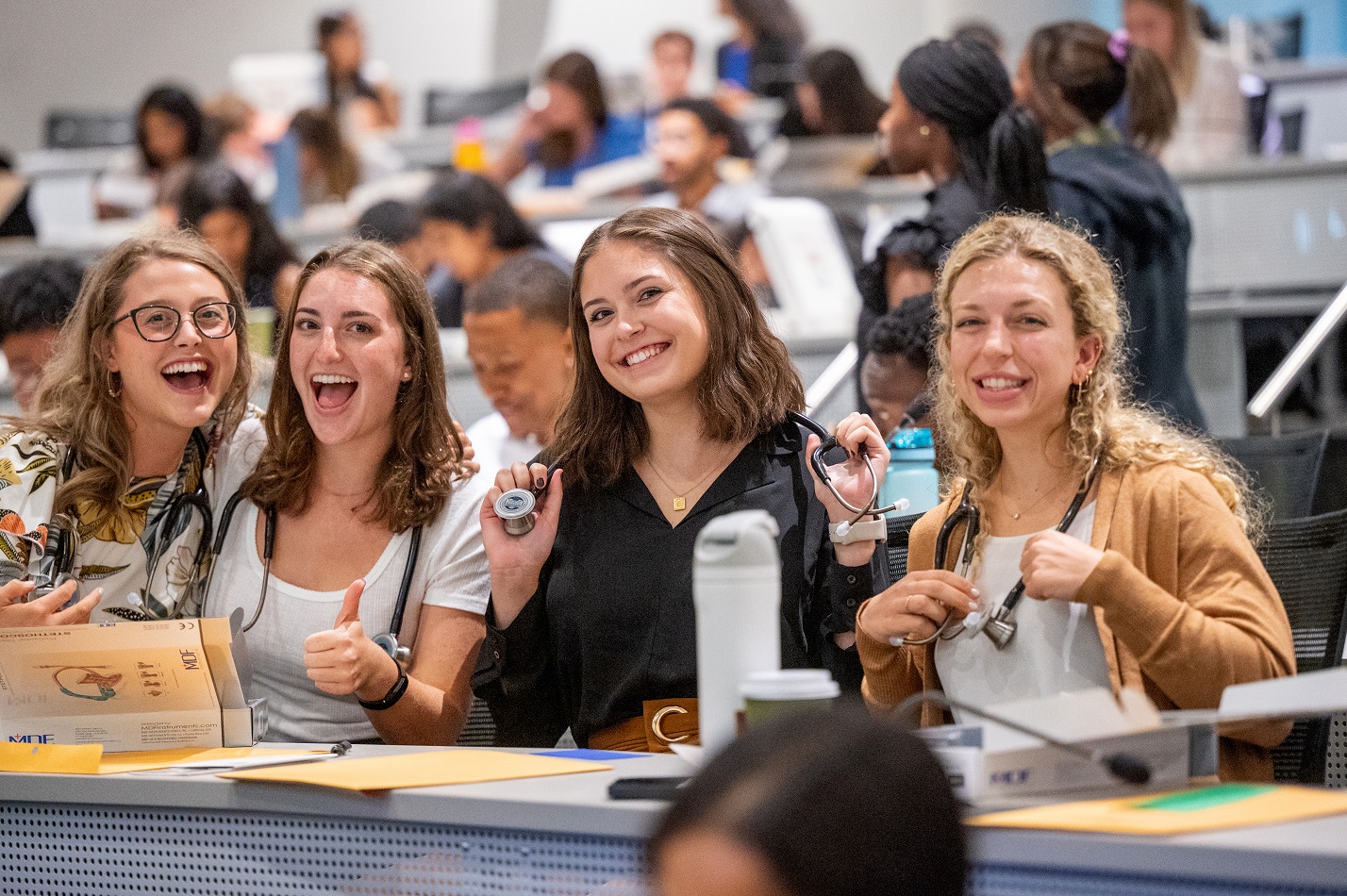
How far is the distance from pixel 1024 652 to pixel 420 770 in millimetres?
750

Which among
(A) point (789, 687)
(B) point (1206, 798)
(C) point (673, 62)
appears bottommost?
(B) point (1206, 798)

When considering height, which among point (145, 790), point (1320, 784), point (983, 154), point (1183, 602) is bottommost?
point (1320, 784)

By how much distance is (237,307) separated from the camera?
248 centimetres

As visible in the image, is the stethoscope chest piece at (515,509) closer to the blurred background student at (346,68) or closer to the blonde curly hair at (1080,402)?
the blonde curly hair at (1080,402)

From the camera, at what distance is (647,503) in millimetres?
2100

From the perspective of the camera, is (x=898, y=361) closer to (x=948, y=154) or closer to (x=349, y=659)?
(x=948, y=154)

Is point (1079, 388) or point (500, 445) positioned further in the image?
point (500, 445)

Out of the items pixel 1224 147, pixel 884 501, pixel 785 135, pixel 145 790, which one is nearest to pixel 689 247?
pixel 884 501

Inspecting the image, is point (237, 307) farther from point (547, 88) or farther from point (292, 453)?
point (547, 88)

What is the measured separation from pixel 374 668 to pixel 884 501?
91 cm

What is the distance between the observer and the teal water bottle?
7.82 feet

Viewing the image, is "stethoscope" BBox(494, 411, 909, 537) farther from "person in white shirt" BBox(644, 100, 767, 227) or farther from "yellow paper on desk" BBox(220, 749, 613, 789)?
"person in white shirt" BBox(644, 100, 767, 227)

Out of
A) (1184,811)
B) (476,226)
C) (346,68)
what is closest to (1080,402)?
(1184,811)

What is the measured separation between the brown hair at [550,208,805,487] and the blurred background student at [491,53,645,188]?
16.2ft
